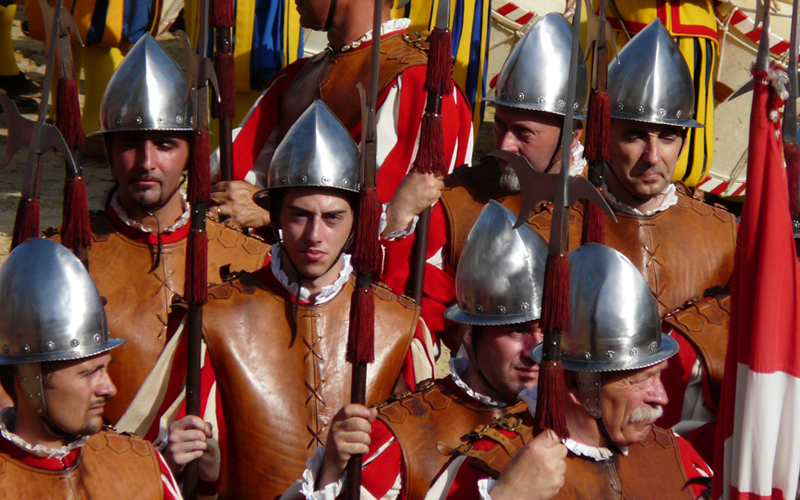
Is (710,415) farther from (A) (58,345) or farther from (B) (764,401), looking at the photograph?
(A) (58,345)

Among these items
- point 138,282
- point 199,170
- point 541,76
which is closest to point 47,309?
point 199,170

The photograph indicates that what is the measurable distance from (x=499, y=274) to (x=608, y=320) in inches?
21.8

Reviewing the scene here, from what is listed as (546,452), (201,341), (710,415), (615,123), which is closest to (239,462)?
(201,341)

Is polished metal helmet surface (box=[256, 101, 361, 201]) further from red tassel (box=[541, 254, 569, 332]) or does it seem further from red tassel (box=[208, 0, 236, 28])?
red tassel (box=[541, 254, 569, 332])

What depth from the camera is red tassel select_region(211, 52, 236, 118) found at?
4559 millimetres

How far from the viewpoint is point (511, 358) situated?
139 inches

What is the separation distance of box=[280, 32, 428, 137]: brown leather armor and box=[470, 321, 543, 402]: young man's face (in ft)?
5.73

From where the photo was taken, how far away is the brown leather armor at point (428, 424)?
3438 millimetres

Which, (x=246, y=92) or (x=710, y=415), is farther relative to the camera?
(x=246, y=92)

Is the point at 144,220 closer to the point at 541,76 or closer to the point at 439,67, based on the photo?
the point at 439,67

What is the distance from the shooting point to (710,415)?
412cm

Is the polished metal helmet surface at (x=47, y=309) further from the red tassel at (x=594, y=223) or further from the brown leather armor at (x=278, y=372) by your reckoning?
the red tassel at (x=594, y=223)

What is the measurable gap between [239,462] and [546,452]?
4.38 ft

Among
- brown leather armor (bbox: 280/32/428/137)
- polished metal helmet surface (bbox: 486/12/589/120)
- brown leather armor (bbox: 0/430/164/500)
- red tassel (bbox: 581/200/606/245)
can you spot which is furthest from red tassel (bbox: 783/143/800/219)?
brown leather armor (bbox: 0/430/164/500)
